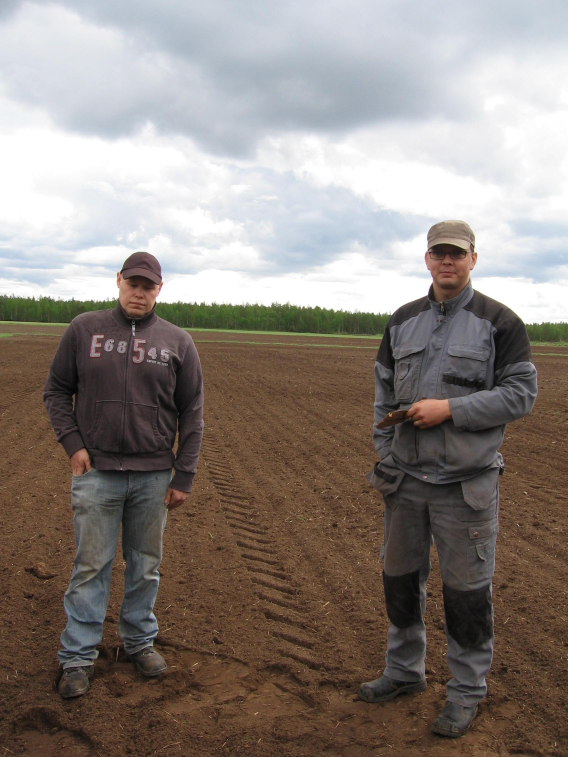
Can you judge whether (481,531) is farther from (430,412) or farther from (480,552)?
(430,412)

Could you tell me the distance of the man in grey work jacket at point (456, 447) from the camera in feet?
10.6

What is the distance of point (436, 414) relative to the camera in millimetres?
3227

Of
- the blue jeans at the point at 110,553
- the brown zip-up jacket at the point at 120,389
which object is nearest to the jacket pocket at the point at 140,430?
the brown zip-up jacket at the point at 120,389

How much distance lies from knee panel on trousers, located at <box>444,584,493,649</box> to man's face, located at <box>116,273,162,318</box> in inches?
84.8

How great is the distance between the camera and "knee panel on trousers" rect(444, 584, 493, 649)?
3277 mm

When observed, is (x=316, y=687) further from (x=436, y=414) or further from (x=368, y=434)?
(x=368, y=434)

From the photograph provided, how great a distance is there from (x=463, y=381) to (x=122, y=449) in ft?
5.89

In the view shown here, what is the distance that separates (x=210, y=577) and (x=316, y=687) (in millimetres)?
1678

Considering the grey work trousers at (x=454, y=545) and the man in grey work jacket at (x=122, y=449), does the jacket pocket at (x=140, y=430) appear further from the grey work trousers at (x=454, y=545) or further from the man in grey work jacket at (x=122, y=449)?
the grey work trousers at (x=454, y=545)

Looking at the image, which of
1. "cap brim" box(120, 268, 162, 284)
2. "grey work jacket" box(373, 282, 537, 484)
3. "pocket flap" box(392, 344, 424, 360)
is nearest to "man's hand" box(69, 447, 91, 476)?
"cap brim" box(120, 268, 162, 284)

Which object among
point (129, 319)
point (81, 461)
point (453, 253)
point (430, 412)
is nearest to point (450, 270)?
point (453, 253)

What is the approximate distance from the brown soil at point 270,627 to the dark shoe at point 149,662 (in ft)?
0.16

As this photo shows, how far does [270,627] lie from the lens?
174 inches

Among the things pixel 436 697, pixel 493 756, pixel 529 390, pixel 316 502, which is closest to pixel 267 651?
pixel 436 697
